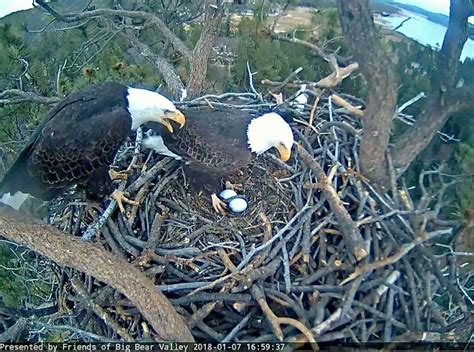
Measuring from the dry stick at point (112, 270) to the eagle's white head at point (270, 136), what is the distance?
2.52 ft

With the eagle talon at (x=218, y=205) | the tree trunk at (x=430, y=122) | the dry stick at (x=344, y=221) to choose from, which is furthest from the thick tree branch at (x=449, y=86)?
the eagle talon at (x=218, y=205)

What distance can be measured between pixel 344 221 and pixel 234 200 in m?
0.56

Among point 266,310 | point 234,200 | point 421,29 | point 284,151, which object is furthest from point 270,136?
point 421,29

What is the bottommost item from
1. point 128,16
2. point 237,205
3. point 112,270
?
point 237,205

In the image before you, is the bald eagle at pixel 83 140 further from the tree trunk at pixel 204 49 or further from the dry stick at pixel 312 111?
the tree trunk at pixel 204 49

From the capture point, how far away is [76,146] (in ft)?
6.85

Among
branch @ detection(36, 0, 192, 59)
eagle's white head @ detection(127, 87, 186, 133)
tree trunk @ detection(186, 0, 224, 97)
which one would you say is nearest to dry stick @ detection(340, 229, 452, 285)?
eagle's white head @ detection(127, 87, 186, 133)

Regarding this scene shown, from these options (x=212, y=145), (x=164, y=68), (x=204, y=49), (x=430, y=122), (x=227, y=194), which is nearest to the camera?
(x=430, y=122)

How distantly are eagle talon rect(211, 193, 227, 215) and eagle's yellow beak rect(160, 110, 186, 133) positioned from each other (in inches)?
13.6

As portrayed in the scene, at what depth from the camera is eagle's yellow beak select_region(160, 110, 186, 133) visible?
83.4 inches

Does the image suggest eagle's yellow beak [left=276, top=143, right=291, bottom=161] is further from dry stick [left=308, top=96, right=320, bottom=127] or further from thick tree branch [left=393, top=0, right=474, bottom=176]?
thick tree branch [left=393, top=0, right=474, bottom=176]

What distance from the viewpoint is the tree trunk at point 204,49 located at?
2941mm

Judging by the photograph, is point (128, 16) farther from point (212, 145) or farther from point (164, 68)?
point (212, 145)

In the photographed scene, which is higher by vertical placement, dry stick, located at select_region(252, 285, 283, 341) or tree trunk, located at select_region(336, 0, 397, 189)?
tree trunk, located at select_region(336, 0, 397, 189)
